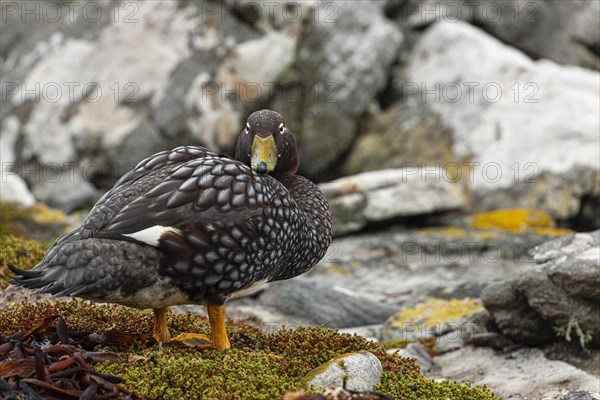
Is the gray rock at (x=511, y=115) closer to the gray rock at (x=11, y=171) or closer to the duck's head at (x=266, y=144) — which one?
the duck's head at (x=266, y=144)

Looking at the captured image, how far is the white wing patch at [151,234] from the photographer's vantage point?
5324mm

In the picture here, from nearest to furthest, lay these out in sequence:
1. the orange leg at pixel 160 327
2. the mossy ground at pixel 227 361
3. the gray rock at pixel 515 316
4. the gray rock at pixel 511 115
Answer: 1. the mossy ground at pixel 227 361
2. the orange leg at pixel 160 327
3. the gray rock at pixel 515 316
4. the gray rock at pixel 511 115

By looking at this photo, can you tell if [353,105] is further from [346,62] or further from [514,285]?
[514,285]

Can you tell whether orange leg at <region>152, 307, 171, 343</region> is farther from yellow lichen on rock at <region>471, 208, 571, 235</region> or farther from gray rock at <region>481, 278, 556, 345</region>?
yellow lichen on rock at <region>471, 208, 571, 235</region>

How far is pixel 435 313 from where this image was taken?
8.77 m

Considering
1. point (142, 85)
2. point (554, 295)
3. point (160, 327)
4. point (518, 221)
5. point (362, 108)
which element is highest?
point (142, 85)

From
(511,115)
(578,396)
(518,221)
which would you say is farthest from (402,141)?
(578,396)

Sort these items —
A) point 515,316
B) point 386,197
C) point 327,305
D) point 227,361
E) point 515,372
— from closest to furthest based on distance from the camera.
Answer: point 227,361 < point 515,372 < point 515,316 < point 327,305 < point 386,197

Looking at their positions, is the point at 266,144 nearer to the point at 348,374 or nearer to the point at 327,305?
the point at 348,374

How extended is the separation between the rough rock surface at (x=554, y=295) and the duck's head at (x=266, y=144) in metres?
2.59

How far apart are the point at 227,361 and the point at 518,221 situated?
7727 millimetres

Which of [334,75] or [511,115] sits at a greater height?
[334,75]

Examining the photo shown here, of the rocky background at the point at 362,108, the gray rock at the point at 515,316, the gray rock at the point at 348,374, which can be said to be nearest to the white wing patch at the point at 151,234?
the gray rock at the point at 348,374

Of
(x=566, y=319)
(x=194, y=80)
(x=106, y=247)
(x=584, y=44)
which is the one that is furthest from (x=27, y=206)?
(x=584, y=44)
